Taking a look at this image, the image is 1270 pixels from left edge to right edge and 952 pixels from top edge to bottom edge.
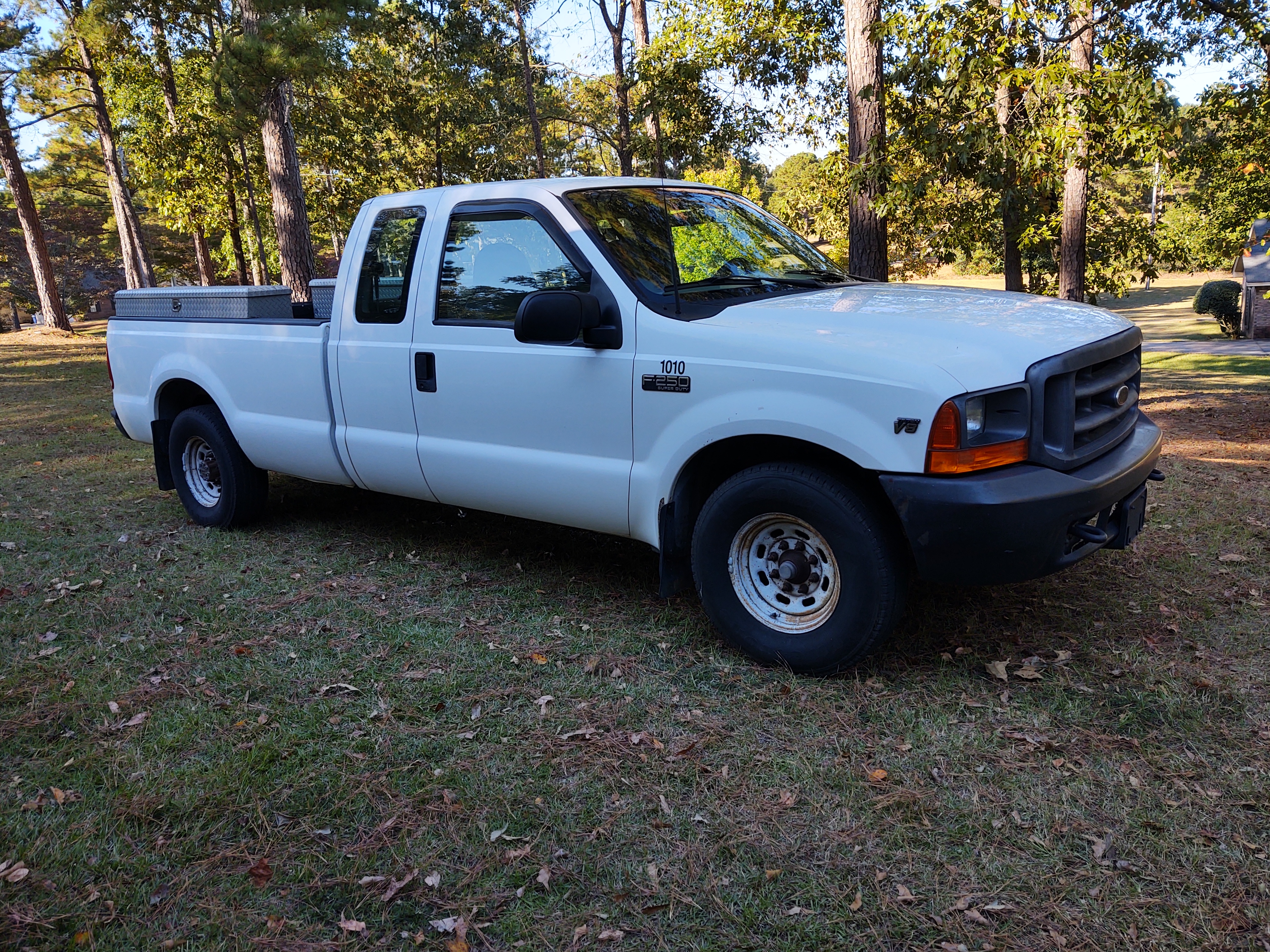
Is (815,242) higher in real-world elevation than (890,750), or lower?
higher

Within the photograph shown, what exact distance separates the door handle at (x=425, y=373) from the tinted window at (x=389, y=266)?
28cm

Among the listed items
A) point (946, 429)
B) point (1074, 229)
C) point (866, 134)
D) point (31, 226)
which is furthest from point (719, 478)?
point (31, 226)

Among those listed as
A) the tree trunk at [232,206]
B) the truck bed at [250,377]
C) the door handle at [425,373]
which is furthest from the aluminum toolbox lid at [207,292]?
the tree trunk at [232,206]

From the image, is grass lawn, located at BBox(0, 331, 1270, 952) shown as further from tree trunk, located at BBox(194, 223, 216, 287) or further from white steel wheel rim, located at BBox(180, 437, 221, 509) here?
tree trunk, located at BBox(194, 223, 216, 287)

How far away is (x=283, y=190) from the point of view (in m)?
13.0

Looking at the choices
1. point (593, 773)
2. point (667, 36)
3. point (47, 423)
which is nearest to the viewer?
point (593, 773)

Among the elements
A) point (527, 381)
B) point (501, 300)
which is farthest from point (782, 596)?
point (501, 300)

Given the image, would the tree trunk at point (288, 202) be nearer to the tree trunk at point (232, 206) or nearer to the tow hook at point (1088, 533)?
the tree trunk at point (232, 206)

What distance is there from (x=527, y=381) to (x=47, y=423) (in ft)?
32.7

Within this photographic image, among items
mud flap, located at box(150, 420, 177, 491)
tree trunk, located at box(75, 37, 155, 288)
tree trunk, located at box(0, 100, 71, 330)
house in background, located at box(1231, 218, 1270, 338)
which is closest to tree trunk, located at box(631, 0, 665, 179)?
mud flap, located at box(150, 420, 177, 491)

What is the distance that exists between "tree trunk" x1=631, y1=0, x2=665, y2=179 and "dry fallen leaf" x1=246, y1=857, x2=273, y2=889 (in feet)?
46.0

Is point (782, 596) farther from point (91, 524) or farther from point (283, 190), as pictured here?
point (283, 190)

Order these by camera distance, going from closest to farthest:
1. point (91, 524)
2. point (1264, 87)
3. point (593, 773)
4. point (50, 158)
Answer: point (593, 773)
point (91, 524)
point (1264, 87)
point (50, 158)

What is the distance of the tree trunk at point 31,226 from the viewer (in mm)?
24859
